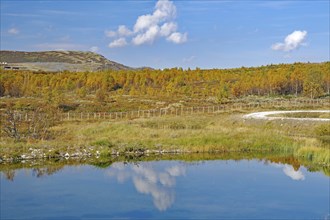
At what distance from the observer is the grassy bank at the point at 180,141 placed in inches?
1124

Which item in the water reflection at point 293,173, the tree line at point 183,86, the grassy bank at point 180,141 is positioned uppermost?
the tree line at point 183,86

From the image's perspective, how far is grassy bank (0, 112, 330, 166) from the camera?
93.7 feet

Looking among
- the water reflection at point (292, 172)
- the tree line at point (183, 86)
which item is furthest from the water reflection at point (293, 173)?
the tree line at point (183, 86)

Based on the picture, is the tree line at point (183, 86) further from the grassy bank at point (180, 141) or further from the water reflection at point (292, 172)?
the water reflection at point (292, 172)

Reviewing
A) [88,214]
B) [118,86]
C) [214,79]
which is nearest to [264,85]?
[214,79]

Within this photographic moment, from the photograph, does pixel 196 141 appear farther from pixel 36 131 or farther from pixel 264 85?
pixel 264 85

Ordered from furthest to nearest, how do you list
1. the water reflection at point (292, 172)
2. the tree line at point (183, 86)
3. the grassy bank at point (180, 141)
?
the tree line at point (183, 86) < the grassy bank at point (180, 141) < the water reflection at point (292, 172)

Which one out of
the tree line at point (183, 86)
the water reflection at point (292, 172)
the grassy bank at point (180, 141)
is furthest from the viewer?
the tree line at point (183, 86)

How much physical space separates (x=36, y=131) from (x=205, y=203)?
19594 millimetres

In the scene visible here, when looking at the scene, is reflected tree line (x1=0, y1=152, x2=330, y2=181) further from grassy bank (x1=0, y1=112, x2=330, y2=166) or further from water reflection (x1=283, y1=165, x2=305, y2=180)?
grassy bank (x1=0, y1=112, x2=330, y2=166)

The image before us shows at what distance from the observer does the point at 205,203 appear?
1838cm

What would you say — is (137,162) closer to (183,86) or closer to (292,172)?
(292,172)

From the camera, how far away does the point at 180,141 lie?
105ft

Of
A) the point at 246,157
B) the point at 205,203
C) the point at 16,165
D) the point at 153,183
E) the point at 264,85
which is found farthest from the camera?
the point at 264,85
